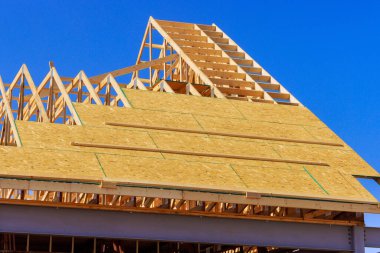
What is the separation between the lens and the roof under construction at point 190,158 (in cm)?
2220

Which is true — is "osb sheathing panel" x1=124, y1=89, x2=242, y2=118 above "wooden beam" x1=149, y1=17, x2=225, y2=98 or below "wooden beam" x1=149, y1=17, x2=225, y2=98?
below

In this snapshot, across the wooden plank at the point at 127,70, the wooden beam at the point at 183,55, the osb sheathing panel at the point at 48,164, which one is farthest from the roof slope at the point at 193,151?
the wooden plank at the point at 127,70

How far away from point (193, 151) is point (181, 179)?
2.78 m

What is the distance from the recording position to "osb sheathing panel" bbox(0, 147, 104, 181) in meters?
21.2

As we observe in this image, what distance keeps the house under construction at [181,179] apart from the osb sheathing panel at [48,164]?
0.03 metres

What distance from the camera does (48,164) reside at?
22203 millimetres

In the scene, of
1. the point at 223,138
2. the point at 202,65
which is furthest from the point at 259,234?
the point at 202,65

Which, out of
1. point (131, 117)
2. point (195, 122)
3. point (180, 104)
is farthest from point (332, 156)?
point (131, 117)

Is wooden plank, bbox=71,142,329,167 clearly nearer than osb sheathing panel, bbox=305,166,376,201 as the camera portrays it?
Yes

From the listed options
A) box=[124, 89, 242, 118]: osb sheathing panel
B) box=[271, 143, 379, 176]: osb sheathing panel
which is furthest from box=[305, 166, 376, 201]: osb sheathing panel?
box=[124, 89, 242, 118]: osb sheathing panel

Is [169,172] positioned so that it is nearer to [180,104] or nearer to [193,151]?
[193,151]

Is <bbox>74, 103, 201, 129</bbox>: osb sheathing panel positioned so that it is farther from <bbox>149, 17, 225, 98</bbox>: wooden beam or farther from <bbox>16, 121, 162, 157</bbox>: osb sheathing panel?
<bbox>149, 17, 225, 98</bbox>: wooden beam

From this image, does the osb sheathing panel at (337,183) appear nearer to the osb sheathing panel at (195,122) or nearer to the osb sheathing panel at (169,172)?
the osb sheathing panel at (169,172)

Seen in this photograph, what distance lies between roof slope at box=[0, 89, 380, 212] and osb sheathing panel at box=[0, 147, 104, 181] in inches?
1.1
